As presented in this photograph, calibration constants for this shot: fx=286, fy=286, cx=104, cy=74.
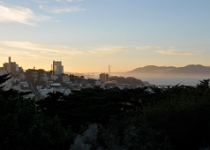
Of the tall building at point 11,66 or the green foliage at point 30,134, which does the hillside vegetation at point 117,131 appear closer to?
the green foliage at point 30,134

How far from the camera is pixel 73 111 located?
37.4 feet

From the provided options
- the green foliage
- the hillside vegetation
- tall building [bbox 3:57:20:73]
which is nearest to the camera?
the hillside vegetation

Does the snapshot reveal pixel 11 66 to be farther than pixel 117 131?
Yes

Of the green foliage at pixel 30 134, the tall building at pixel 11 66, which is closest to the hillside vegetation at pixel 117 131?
the green foliage at pixel 30 134

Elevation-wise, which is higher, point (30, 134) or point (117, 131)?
point (117, 131)

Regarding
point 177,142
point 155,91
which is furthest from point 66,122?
point 177,142

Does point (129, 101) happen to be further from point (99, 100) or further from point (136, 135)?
point (136, 135)

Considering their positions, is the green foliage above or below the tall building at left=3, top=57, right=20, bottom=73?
below

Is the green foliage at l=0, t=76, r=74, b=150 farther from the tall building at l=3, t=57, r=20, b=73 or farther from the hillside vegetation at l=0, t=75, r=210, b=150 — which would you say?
the tall building at l=3, t=57, r=20, b=73

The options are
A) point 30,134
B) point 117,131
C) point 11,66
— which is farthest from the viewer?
point 11,66

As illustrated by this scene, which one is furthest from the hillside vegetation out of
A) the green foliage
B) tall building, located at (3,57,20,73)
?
tall building, located at (3,57,20,73)

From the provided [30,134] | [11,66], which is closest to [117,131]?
[30,134]

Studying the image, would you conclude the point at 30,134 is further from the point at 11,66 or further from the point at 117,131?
the point at 11,66

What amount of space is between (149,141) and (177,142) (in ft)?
3.81
